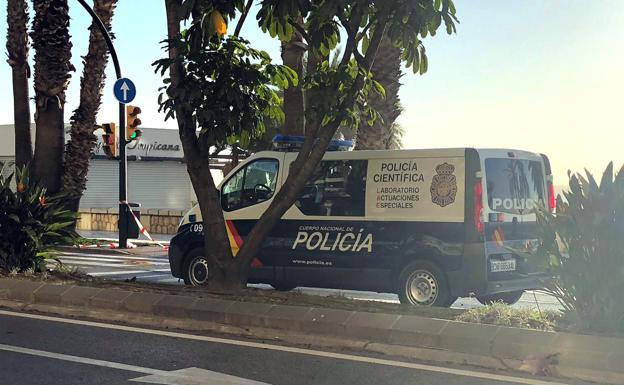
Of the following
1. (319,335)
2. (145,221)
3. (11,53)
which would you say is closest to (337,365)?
(319,335)

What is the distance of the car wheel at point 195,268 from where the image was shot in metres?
10.3

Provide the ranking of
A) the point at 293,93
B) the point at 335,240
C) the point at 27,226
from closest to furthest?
the point at 335,240 → the point at 27,226 → the point at 293,93

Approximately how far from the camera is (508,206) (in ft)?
28.1

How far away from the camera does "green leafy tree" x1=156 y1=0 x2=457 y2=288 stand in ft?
24.5

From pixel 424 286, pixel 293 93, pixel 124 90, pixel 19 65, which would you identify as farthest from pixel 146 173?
pixel 424 286

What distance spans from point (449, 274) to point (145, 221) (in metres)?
20.4

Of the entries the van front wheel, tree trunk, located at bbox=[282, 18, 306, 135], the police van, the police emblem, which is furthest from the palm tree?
the van front wheel

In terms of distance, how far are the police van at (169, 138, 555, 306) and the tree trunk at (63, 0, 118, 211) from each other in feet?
36.7

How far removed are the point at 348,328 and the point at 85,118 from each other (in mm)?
15277

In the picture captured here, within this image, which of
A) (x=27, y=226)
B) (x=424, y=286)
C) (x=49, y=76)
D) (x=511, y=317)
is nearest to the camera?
(x=511, y=317)

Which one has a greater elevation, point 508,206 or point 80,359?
point 508,206

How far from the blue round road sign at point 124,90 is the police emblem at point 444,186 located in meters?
11.0

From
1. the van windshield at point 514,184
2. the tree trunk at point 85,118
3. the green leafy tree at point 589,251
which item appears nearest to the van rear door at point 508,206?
the van windshield at point 514,184

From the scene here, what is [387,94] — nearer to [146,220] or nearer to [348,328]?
[348,328]
